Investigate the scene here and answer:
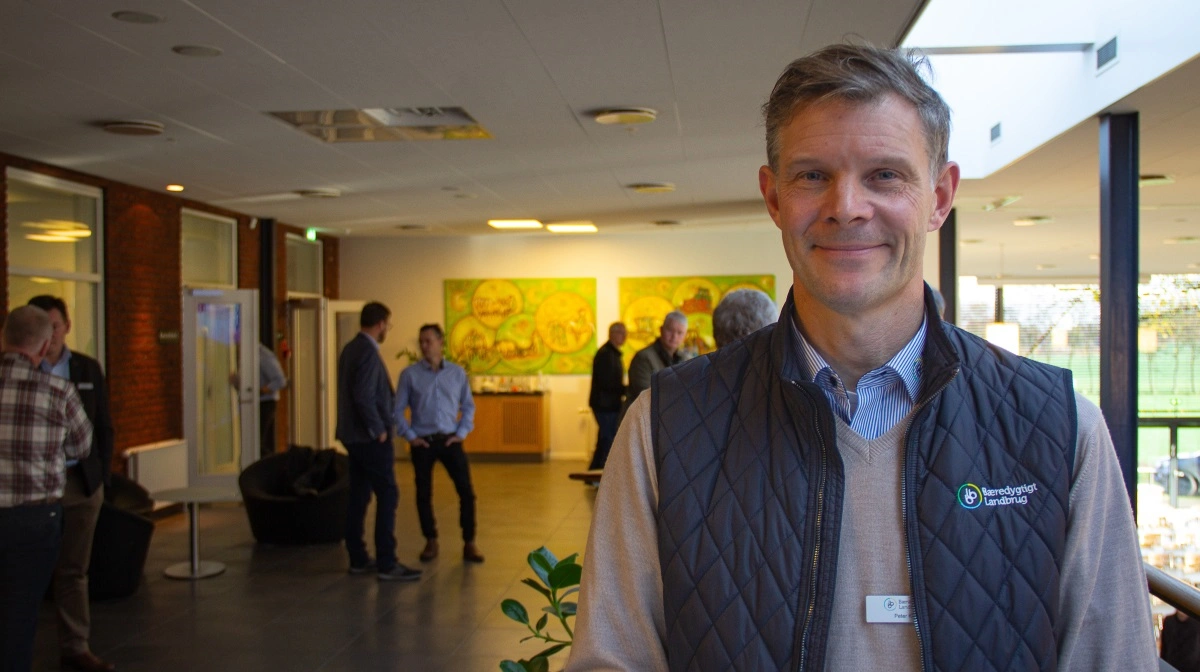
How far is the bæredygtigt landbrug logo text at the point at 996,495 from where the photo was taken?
113 cm

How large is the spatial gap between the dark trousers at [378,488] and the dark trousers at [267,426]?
472 cm

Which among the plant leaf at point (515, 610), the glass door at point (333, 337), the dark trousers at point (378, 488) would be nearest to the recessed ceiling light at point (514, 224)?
the glass door at point (333, 337)

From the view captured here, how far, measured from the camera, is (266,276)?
1296 cm

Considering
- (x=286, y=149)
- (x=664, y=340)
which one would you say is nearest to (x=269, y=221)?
(x=286, y=149)

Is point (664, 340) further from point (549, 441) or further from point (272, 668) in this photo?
point (549, 441)

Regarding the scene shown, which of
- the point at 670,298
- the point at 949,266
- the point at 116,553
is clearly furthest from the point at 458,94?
the point at 670,298

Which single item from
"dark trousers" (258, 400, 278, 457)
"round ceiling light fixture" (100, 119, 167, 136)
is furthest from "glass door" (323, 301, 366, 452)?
"round ceiling light fixture" (100, 119, 167, 136)

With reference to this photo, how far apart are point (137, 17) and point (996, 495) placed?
473 centimetres

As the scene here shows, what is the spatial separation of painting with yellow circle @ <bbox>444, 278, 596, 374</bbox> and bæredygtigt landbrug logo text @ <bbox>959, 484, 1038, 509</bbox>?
14354mm

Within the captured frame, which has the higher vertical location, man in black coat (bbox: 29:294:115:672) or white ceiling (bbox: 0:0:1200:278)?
white ceiling (bbox: 0:0:1200:278)

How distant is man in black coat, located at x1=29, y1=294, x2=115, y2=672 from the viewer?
5332mm

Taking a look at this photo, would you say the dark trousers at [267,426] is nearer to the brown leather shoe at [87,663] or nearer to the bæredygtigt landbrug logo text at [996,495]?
the brown leather shoe at [87,663]

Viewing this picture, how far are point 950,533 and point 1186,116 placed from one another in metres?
7.10

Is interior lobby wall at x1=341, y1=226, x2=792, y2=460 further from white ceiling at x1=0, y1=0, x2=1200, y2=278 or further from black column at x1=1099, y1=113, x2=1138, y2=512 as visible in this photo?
black column at x1=1099, y1=113, x2=1138, y2=512
